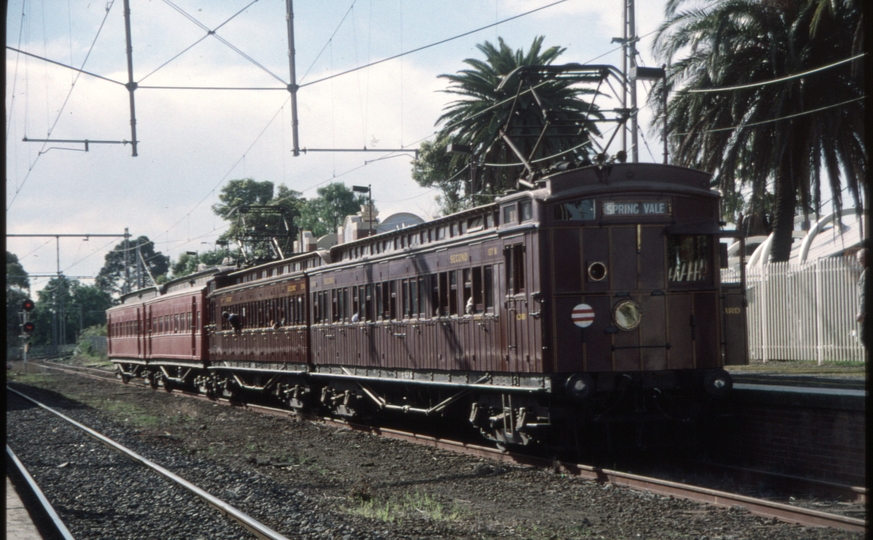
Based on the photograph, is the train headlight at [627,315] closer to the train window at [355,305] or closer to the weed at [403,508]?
the weed at [403,508]

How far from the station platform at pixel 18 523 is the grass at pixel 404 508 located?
2958 millimetres

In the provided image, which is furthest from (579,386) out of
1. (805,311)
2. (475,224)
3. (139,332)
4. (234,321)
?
(139,332)

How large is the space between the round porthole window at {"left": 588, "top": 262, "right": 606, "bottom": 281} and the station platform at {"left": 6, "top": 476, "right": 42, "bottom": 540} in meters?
6.32

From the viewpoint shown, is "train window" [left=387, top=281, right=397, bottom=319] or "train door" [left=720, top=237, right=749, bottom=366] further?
"train window" [left=387, top=281, right=397, bottom=319]

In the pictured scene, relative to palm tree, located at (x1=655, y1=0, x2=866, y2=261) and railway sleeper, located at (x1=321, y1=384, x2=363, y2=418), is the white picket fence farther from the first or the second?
railway sleeper, located at (x1=321, y1=384, x2=363, y2=418)

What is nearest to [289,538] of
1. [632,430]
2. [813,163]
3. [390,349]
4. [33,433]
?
[632,430]

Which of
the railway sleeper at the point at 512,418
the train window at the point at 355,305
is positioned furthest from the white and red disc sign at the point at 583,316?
the train window at the point at 355,305

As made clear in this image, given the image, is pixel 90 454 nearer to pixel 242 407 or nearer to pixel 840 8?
pixel 242 407

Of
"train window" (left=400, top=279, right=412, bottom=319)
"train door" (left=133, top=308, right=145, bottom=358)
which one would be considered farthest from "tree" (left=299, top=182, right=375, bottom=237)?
"train window" (left=400, top=279, right=412, bottom=319)

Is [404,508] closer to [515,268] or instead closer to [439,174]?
[515,268]

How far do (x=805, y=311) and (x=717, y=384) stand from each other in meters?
9.88

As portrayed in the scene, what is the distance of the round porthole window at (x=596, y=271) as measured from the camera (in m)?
11.1

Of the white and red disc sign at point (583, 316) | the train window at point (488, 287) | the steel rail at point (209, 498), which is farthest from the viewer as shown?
the train window at point (488, 287)

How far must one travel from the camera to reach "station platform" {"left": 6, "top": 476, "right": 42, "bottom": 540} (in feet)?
28.3
